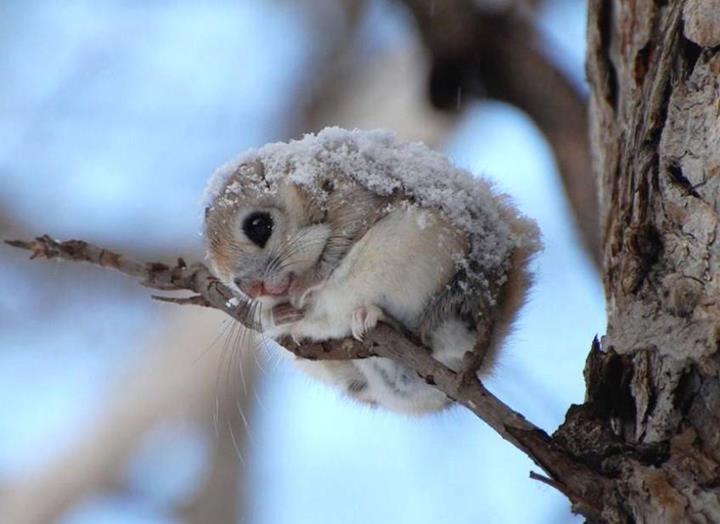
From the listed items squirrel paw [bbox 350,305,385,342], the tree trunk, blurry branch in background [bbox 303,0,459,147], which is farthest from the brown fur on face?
blurry branch in background [bbox 303,0,459,147]

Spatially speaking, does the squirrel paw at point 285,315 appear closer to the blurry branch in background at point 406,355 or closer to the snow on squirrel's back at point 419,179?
the blurry branch in background at point 406,355

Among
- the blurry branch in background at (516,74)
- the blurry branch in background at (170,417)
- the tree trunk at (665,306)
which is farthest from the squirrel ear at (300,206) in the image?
the blurry branch in background at (170,417)

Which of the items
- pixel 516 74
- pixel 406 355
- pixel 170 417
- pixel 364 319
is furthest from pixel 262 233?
pixel 170 417

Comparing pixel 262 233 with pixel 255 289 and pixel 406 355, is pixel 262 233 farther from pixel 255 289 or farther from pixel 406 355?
pixel 406 355

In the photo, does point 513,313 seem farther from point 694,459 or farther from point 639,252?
point 694,459

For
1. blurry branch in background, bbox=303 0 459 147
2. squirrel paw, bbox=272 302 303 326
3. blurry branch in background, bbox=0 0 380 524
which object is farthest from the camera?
blurry branch in background, bbox=0 0 380 524

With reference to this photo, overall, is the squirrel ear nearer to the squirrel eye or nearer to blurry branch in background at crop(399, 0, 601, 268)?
the squirrel eye
